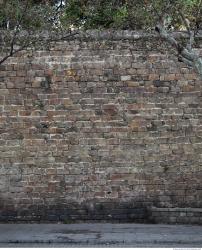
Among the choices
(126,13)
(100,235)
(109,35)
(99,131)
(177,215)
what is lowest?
(177,215)

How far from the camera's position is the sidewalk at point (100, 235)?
9.91 meters

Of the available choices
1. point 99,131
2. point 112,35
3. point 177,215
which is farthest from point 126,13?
point 177,215

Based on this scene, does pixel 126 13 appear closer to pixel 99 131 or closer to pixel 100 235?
pixel 99 131

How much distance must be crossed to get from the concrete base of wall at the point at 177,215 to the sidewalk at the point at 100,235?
367 mm

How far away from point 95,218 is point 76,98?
269cm

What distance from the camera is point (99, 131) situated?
12.8 meters

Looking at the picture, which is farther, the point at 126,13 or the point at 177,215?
the point at 177,215

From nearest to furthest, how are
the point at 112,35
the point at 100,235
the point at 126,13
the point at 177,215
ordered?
the point at 100,235 → the point at 126,13 → the point at 177,215 → the point at 112,35

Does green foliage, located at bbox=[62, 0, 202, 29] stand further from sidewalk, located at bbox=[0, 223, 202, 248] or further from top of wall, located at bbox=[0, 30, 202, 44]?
sidewalk, located at bbox=[0, 223, 202, 248]

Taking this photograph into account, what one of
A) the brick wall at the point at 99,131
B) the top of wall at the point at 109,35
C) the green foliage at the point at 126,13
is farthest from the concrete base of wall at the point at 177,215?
the green foliage at the point at 126,13

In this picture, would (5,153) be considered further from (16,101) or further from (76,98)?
(76,98)

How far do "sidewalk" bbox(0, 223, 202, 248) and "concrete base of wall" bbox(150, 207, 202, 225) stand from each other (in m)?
0.37

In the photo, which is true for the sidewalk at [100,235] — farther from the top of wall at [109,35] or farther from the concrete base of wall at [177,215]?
the top of wall at [109,35]

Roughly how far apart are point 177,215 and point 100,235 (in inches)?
91.4
